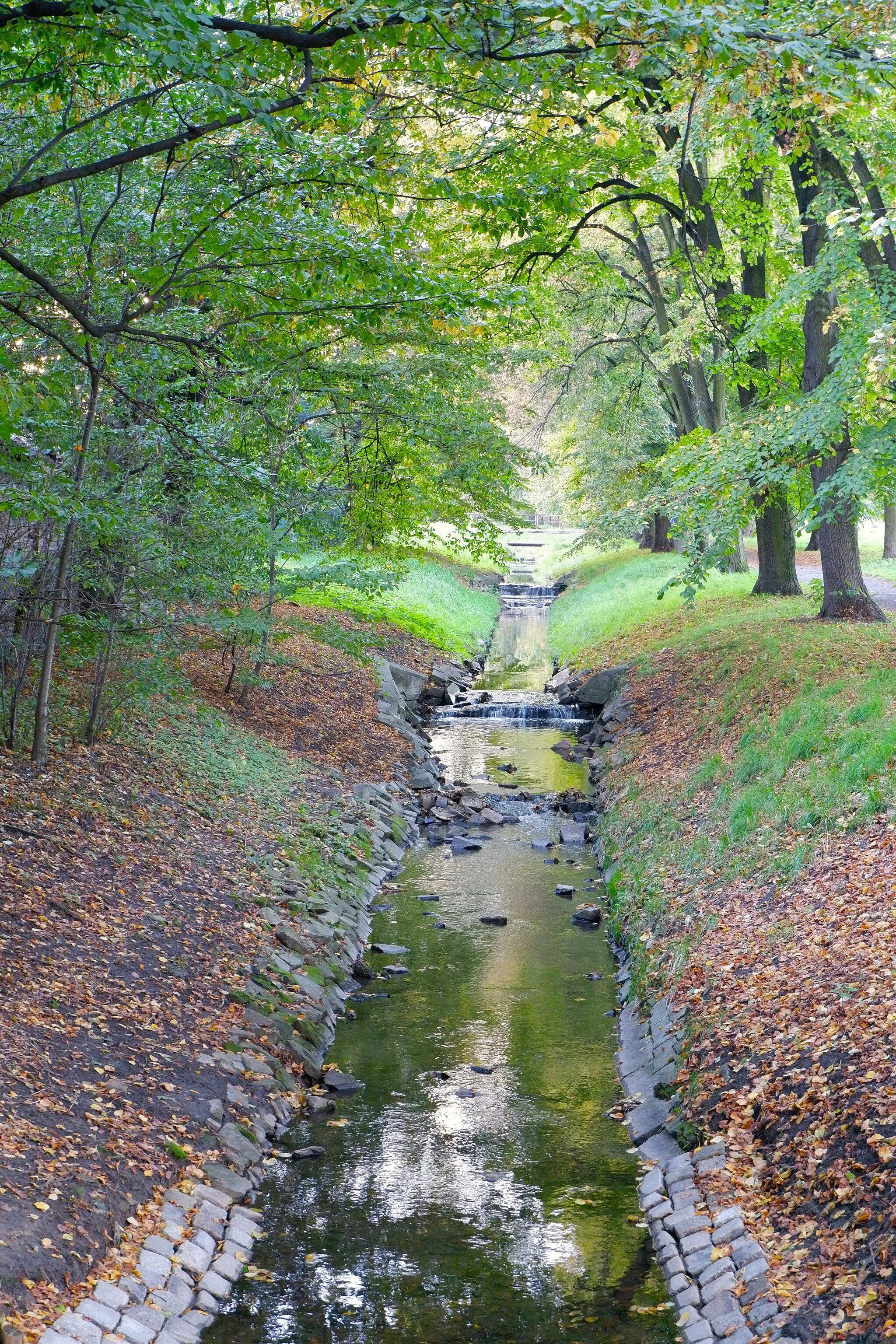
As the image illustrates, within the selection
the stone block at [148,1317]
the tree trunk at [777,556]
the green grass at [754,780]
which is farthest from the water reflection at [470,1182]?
the tree trunk at [777,556]

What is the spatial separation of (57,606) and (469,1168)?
19.6 ft

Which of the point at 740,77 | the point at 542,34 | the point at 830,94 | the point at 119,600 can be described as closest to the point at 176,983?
the point at 119,600

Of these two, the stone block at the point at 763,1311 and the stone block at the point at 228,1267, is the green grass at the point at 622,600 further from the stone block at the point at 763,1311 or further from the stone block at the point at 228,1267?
the stone block at the point at 763,1311

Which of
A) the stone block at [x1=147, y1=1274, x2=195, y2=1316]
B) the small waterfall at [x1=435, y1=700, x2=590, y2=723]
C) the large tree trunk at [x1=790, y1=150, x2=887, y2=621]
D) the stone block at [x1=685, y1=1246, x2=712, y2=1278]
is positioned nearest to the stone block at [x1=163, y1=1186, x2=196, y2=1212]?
the stone block at [x1=147, y1=1274, x2=195, y2=1316]

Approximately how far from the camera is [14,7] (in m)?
5.76

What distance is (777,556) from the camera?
24.7m

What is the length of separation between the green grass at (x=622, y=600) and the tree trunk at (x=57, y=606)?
16114 millimetres

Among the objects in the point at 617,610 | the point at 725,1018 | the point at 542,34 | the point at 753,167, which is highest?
the point at 753,167

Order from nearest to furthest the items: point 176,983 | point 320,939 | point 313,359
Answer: point 176,983, point 320,939, point 313,359

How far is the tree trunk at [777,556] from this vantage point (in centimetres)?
2420

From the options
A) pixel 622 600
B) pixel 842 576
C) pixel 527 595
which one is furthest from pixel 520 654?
pixel 527 595

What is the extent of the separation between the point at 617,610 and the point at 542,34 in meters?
23.5

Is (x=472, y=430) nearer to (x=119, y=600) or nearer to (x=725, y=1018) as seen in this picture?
(x=119, y=600)

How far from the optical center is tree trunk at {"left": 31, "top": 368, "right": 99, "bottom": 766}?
9.86 metres
